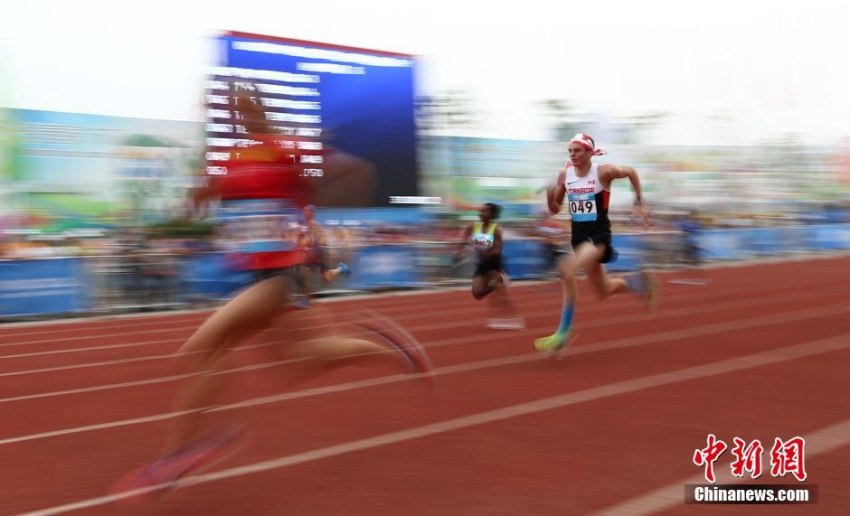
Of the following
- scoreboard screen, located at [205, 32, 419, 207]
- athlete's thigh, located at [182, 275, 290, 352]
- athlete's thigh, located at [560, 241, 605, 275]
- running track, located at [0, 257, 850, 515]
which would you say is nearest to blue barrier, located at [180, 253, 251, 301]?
scoreboard screen, located at [205, 32, 419, 207]

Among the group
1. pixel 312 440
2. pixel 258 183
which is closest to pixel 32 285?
pixel 312 440

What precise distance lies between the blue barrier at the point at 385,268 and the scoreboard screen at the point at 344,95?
1262 millimetres

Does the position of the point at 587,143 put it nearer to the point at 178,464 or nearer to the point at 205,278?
the point at 178,464

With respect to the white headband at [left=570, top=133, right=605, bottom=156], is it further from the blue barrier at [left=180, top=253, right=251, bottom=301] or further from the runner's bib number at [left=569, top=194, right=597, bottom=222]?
the blue barrier at [left=180, top=253, right=251, bottom=301]

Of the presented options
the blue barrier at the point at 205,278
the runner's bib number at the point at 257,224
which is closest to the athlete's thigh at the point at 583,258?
the runner's bib number at the point at 257,224

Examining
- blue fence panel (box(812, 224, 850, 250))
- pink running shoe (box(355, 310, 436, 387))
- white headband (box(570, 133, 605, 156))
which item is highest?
white headband (box(570, 133, 605, 156))

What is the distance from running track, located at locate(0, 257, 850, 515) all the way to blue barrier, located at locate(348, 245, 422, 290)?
7.18 m

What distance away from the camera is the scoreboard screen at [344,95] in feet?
66.0

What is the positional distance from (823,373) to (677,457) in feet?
9.47

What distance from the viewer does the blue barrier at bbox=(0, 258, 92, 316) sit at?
1402 centimetres

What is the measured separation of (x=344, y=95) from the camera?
2197cm

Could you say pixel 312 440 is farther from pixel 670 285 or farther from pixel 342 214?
pixel 342 214

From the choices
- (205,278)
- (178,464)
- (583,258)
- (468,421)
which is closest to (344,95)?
(205,278)

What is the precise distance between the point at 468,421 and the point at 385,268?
12508mm
